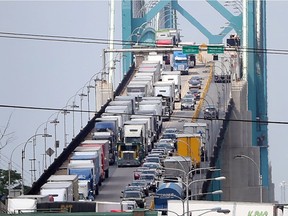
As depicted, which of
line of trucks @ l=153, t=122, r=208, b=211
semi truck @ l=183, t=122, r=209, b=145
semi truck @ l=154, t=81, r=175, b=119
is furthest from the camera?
semi truck @ l=154, t=81, r=175, b=119

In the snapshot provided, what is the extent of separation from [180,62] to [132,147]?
50.9 m

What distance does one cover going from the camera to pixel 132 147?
117562 mm

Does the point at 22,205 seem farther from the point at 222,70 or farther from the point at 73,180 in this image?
the point at 222,70

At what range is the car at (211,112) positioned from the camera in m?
138

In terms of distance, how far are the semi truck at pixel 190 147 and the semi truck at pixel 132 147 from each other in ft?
7.46

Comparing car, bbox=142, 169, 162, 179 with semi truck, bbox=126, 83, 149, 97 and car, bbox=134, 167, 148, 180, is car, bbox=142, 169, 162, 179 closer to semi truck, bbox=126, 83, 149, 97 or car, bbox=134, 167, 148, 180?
Result: car, bbox=134, 167, 148, 180

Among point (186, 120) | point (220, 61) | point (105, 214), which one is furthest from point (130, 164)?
point (220, 61)

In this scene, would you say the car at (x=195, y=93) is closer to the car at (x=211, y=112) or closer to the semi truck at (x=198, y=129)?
the car at (x=211, y=112)

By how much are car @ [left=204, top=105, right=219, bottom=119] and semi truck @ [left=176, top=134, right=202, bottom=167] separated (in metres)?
18.2

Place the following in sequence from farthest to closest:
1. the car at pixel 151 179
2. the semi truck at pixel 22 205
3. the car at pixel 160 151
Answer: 1. the car at pixel 160 151
2. the car at pixel 151 179
3. the semi truck at pixel 22 205

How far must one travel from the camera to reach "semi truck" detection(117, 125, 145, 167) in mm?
116750

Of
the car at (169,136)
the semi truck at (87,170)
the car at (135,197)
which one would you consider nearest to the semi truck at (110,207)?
the car at (135,197)

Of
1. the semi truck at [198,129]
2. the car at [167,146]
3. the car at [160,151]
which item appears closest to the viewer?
the car at [160,151]

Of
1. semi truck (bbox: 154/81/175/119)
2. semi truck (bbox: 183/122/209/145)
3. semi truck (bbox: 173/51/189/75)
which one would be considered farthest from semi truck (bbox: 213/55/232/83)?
semi truck (bbox: 183/122/209/145)
